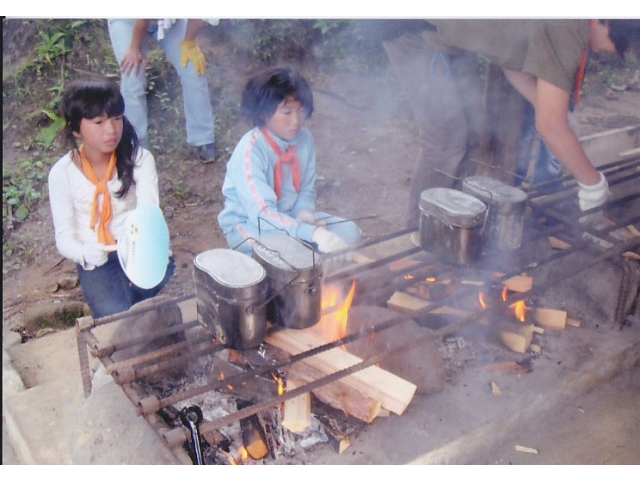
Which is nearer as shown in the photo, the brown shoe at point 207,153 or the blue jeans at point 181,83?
the blue jeans at point 181,83

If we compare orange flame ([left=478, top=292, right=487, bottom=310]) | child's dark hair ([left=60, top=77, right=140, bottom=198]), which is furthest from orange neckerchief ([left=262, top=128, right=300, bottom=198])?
orange flame ([left=478, top=292, right=487, bottom=310])

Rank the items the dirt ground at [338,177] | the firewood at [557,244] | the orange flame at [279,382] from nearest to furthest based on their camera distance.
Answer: the orange flame at [279,382] < the firewood at [557,244] < the dirt ground at [338,177]

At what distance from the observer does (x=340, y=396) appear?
197cm

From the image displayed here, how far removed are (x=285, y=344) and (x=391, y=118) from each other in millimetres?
3471

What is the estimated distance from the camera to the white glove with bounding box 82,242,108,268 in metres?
2.45

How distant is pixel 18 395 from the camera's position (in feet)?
7.44

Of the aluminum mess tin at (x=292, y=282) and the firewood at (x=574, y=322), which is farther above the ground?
the aluminum mess tin at (x=292, y=282)

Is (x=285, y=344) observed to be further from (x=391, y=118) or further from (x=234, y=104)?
(x=391, y=118)

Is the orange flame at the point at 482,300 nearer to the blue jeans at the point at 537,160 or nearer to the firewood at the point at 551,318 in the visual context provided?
the firewood at the point at 551,318

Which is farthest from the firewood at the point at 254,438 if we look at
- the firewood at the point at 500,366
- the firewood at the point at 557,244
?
the firewood at the point at 557,244

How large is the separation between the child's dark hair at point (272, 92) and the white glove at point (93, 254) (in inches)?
31.9

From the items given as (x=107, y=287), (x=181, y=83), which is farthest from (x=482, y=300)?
(x=181, y=83)

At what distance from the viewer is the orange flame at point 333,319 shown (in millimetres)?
2164

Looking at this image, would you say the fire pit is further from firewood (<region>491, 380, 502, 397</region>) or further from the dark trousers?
the dark trousers
